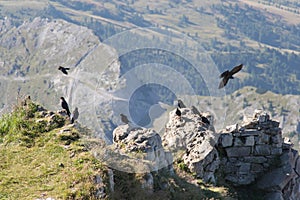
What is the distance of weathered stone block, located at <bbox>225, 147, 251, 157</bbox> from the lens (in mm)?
31281

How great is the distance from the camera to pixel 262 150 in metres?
31.6

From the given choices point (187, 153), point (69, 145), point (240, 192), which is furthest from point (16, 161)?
point (240, 192)

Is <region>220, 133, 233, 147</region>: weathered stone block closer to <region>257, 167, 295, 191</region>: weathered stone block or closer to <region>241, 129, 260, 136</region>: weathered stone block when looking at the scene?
<region>241, 129, 260, 136</region>: weathered stone block

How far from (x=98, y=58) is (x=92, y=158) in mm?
11512

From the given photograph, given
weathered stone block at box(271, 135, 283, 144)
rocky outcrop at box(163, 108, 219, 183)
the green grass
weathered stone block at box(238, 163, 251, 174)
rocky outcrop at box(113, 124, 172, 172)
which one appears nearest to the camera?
the green grass

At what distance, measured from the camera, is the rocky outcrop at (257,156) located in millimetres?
30984

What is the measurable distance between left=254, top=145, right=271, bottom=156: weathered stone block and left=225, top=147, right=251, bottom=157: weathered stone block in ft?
1.33

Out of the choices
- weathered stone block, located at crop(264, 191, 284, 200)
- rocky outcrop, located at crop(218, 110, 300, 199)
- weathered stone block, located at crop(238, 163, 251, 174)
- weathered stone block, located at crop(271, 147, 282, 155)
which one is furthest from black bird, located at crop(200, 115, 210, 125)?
weathered stone block, located at crop(264, 191, 284, 200)

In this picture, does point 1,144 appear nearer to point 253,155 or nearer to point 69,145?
point 69,145

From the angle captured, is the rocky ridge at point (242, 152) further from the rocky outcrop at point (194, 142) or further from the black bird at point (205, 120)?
the black bird at point (205, 120)

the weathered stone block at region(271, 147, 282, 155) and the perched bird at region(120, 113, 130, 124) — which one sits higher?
the perched bird at region(120, 113, 130, 124)

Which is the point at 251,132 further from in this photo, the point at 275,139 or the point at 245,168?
the point at 245,168

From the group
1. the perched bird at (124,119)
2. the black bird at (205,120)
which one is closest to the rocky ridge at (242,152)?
the black bird at (205,120)

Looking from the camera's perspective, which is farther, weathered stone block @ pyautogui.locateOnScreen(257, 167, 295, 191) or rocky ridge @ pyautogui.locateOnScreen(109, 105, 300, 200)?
weathered stone block @ pyautogui.locateOnScreen(257, 167, 295, 191)
